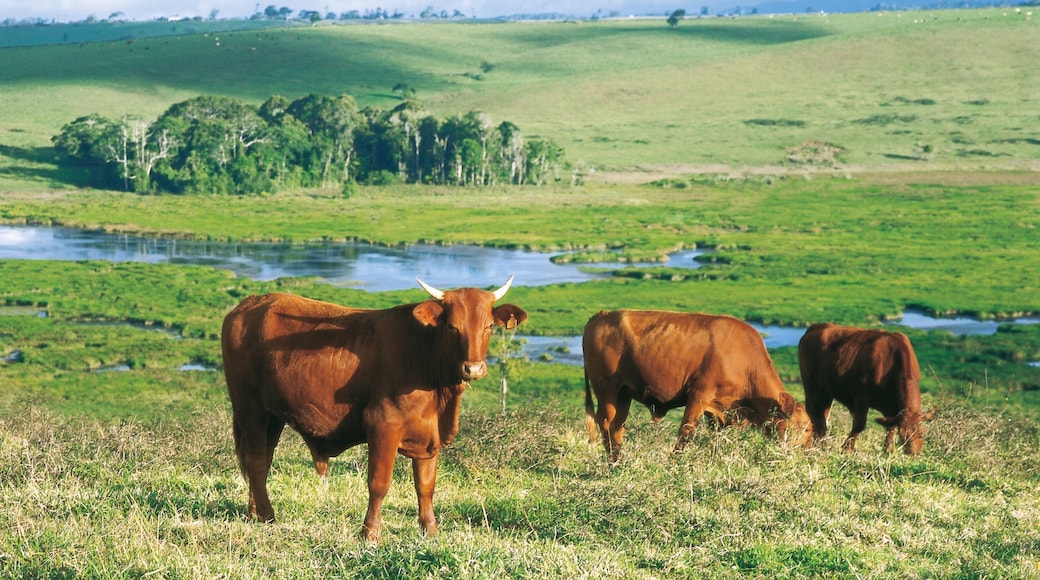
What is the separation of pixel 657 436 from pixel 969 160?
112565 mm

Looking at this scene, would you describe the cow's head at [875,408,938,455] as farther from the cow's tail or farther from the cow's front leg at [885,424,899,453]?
the cow's tail

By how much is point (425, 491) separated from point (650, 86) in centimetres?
15648

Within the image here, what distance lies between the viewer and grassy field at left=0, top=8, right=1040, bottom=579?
8312mm

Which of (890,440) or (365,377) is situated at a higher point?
(365,377)

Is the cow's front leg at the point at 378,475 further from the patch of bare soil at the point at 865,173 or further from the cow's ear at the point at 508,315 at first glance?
the patch of bare soil at the point at 865,173

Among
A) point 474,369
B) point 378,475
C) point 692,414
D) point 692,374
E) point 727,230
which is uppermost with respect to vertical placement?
point 474,369

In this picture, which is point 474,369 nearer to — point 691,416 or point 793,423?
point 691,416

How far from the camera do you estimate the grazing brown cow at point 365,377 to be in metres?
8.97

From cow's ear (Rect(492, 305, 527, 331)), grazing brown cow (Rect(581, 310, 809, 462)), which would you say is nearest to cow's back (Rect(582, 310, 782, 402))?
grazing brown cow (Rect(581, 310, 809, 462))

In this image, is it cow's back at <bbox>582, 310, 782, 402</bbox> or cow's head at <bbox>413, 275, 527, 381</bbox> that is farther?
cow's back at <bbox>582, 310, 782, 402</bbox>

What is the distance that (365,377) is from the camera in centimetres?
927

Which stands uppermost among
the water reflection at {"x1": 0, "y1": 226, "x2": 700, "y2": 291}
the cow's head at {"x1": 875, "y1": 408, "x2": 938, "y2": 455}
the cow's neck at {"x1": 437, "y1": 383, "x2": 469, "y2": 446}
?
the cow's neck at {"x1": 437, "y1": 383, "x2": 469, "y2": 446}

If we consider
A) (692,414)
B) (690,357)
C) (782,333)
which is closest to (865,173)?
(782,333)

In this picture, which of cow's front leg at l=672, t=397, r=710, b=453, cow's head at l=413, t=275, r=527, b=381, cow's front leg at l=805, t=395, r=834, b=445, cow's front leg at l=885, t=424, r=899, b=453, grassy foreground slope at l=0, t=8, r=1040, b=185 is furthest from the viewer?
grassy foreground slope at l=0, t=8, r=1040, b=185
